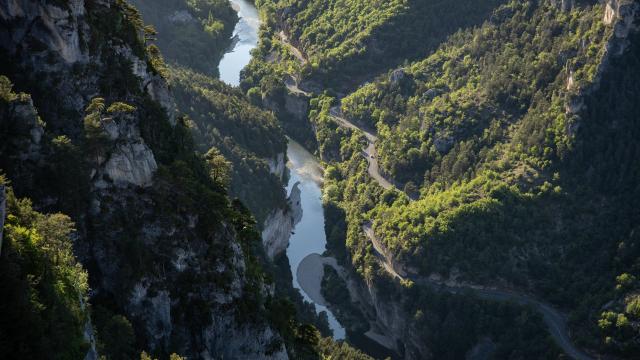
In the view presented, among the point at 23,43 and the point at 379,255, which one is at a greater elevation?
the point at 379,255

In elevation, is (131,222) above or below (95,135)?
below

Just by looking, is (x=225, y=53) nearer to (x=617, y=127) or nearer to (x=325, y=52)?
(x=325, y=52)

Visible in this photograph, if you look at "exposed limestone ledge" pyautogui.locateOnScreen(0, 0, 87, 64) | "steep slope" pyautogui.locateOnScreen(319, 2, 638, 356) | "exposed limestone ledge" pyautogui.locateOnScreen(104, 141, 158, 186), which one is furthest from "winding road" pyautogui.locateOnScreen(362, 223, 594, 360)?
"exposed limestone ledge" pyautogui.locateOnScreen(0, 0, 87, 64)

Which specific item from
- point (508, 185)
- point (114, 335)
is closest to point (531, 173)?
point (508, 185)

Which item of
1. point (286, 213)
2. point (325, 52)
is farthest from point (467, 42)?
point (286, 213)

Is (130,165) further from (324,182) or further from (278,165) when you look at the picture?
(324,182)

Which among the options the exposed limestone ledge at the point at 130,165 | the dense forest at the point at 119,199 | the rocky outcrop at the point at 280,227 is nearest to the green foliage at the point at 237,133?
the rocky outcrop at the point at 280,227
